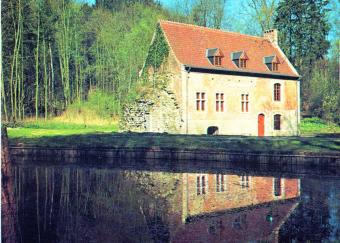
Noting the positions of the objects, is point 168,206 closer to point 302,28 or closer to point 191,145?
point 191,145

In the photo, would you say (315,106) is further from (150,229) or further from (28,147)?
(150,229)

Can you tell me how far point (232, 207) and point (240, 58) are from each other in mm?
22069

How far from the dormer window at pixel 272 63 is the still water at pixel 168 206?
19717 millimetres

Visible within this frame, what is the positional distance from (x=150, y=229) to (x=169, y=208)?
168 cm

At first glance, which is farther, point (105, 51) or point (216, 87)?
point (105, 51)

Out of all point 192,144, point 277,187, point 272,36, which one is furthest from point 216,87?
point 277,187

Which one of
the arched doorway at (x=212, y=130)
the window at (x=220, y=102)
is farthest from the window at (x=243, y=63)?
the arched doorway at (x=212, y=130)

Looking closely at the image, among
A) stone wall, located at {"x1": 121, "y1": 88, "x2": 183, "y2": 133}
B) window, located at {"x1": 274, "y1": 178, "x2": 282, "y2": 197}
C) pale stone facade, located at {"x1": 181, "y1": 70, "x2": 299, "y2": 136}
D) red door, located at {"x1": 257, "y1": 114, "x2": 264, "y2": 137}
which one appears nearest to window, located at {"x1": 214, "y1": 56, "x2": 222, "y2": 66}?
pale stone facade, located at {"x1": 181, "y1": 70, "x2": 299, "y2": 136}

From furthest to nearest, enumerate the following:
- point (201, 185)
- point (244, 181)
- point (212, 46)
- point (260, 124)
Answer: point (260, 124) < point (212, 46) < point (244, 181) < point (201, 185)

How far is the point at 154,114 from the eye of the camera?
2764cm

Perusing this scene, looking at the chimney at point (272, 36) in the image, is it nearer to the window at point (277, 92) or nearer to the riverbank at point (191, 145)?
the window at point (277, 92)

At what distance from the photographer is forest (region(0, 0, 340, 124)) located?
32.3m

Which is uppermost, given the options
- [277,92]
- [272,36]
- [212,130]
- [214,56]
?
[272,36]

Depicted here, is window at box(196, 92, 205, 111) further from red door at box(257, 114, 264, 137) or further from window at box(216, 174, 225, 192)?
window at box(216, 174, 225, 192)
